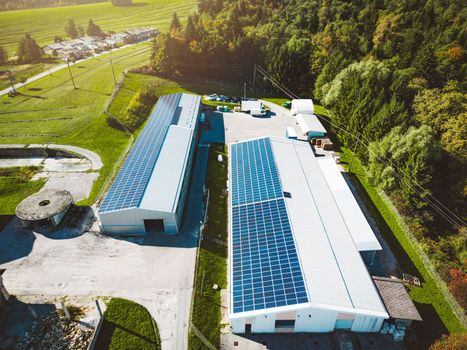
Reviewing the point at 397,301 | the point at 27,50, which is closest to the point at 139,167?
the point at 397,301

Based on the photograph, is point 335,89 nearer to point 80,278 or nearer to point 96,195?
point 96,195

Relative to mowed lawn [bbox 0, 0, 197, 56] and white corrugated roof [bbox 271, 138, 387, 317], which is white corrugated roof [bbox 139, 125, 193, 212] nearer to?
white corrugated roof [bbox 271, 138, 387, 317]

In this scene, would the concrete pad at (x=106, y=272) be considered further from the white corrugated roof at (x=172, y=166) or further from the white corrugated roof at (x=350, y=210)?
the white corrugated roof at (x=350, y=210)

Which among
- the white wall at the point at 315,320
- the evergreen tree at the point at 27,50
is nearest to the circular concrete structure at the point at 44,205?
the white wall at the point at 315,320

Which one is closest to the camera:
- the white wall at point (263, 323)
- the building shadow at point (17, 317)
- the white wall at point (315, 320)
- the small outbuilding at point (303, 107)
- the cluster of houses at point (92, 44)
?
the white wall at point (315, 320)

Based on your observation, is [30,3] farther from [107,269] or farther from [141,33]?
[107,269]

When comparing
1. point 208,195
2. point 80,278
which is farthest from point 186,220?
point 80,278
